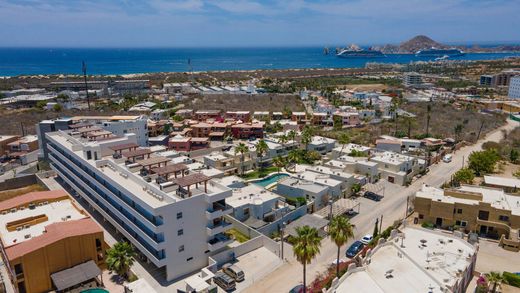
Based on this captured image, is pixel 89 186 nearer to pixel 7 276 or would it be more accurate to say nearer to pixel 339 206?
pixel 7 276

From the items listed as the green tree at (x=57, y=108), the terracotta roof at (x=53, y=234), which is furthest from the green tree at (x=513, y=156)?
the green tree at (x=57, y=108)

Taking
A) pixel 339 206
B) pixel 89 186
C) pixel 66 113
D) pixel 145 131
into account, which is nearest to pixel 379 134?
pixel 339 206

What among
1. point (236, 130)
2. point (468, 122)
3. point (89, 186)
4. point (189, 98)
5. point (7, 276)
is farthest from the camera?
point (189, 98)

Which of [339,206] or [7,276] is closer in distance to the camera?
[7,276]

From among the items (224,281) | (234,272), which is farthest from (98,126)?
(224,281)

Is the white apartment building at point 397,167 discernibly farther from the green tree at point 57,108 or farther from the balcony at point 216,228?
the green tree at point 57,108

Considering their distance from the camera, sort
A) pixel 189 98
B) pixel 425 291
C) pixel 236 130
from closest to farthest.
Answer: pixel 425 291 < pixel 236 130 < pixel 189 98

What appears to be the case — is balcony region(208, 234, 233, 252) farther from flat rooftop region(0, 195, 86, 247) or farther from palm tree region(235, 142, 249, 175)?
palm tree region(235, 142, 249, 175)
